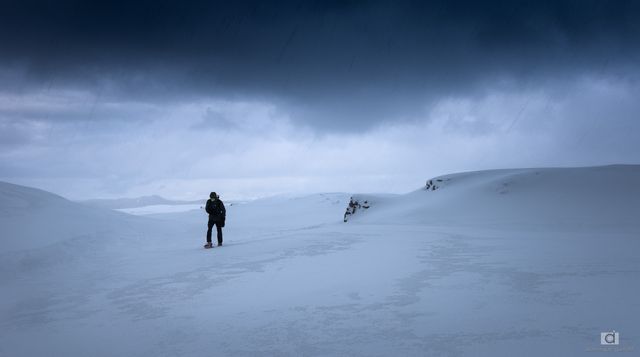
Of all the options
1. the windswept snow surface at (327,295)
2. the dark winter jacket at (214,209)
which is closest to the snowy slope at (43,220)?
the windswept snow surface at (327,295)

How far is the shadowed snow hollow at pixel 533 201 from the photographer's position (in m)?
16.6

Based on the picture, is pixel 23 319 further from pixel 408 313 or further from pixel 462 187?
pixel 462 187

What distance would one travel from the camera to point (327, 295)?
19.3ft

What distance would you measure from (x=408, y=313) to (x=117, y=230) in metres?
16.4

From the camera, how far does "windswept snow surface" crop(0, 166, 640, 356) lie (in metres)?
4.00

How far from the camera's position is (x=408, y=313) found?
4820 millimetres

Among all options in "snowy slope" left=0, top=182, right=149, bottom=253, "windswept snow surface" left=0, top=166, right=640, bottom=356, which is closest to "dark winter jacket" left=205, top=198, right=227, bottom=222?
"windswept snow surface" left=0, top=166, right=640, bottom=356

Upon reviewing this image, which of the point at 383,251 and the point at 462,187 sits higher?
the point at 462,187

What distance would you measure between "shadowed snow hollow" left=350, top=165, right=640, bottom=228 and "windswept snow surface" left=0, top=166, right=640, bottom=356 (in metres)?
1.72

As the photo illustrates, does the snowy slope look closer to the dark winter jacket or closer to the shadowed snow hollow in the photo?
the dark winter jacket

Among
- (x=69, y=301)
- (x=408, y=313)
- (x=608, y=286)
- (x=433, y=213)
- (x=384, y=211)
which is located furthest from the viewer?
(x=384, y=211)

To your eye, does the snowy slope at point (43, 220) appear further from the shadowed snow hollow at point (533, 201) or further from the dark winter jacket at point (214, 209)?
the shadowed snow hollow at point (533, 201)

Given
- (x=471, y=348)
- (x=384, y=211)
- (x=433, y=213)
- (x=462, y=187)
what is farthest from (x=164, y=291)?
(x=462, y=187)

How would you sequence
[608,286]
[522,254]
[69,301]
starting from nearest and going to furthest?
[608,286] → [69,301] → [522,254]
